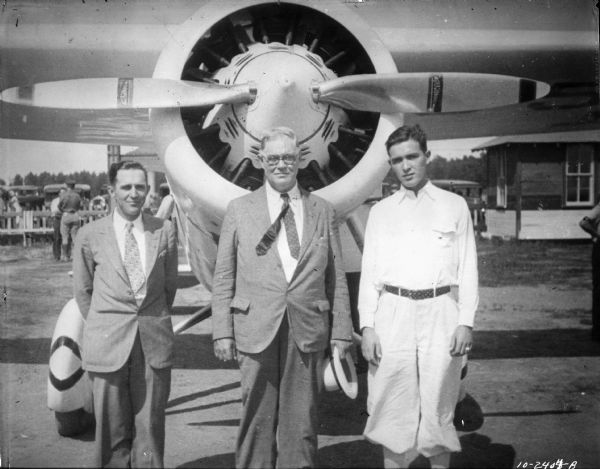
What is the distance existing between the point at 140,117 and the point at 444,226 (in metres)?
2.60

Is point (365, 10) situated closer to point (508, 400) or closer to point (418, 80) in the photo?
point (418, 80)

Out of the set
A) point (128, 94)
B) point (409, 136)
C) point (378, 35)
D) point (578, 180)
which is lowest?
point (409, 136)

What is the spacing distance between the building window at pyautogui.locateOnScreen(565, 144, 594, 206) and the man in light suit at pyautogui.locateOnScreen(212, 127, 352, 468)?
15196 millimetres

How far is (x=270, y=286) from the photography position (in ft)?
7.76

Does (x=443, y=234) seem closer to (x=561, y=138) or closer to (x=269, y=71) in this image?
(x=269, y=71)

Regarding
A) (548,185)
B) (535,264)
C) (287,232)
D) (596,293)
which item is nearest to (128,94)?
(287,232)

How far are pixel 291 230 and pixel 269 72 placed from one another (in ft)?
3.26

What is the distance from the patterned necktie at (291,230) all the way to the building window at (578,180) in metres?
15.2

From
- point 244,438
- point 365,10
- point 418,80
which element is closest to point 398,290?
point 244,438

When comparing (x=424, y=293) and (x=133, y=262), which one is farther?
(x=133, y=262)

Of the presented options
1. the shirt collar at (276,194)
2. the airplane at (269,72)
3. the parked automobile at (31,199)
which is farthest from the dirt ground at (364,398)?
the parked automobile at (31,199)

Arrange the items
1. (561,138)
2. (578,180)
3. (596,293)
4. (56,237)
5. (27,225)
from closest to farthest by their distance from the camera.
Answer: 1. (596,293)
2. (56,237)
3. (27,225)
4. (561,138)
5. (578,180)

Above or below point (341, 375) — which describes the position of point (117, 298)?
above

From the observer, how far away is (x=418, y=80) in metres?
3.25
